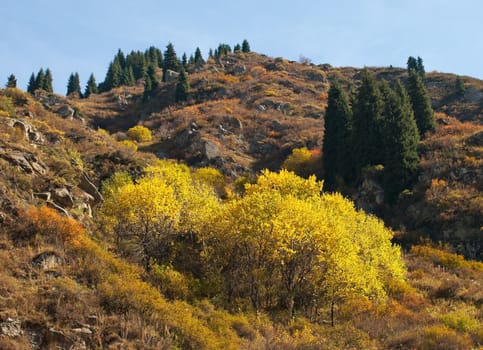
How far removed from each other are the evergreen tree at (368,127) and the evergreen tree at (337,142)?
58.0 inches

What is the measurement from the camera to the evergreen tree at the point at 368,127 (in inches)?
1975

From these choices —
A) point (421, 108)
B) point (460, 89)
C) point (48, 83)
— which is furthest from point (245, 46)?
point (421, 108)

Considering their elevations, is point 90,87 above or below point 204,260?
above

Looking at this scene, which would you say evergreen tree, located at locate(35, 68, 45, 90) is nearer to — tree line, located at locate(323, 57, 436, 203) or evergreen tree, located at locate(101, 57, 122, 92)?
evergreen tree, located at locate(101, 57, 122, 92)

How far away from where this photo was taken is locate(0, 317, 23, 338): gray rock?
1409cm

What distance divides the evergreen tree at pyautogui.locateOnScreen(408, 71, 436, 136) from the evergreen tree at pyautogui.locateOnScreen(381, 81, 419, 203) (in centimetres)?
650

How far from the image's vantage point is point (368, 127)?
169 feet

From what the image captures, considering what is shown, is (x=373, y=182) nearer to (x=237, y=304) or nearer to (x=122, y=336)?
(x=237, y=304)

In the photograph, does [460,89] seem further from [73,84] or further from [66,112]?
[73,84]

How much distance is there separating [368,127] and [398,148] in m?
5.76

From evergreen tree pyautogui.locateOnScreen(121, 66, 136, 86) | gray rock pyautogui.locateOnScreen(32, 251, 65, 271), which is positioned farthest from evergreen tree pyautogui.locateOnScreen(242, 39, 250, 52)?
gray rock pyautogui.locateOnScreen(32, 251, 65, 271)

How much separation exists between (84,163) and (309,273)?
900 inches

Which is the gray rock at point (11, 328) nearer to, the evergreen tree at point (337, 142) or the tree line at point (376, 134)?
the tree line at point (376, 134)

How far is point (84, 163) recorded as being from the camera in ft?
120
